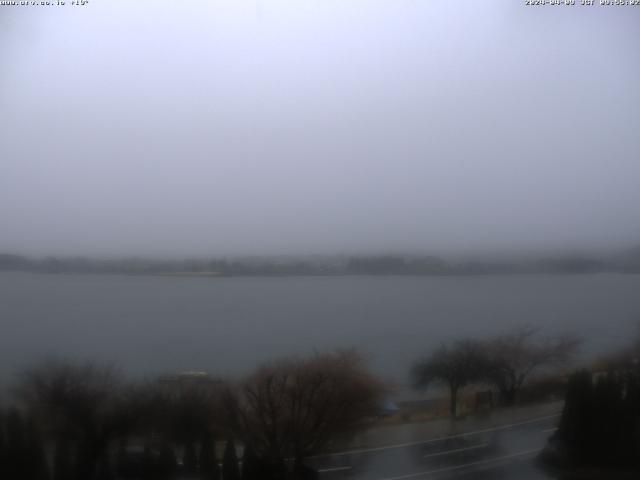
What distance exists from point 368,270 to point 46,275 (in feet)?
3.10

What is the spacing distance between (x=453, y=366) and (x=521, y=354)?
22cm

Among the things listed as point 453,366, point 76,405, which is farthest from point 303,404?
point 76,405

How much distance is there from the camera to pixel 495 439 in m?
1.93

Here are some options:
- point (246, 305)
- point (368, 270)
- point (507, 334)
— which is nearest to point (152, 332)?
point (246, 305)

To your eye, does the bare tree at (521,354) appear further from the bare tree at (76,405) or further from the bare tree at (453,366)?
the bare tree at (76,405)

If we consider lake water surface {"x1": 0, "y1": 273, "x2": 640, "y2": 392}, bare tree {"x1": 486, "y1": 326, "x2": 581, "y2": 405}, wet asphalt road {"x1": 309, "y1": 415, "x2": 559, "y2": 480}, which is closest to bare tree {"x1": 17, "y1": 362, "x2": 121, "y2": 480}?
lake water surface {"x1": 0, "y1": 273, "x2": 640, "y2": 392}

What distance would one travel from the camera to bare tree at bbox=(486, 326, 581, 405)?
6.08 ft

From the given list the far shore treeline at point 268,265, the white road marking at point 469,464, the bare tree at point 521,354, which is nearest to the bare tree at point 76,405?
the far shore treeline at point 268,265

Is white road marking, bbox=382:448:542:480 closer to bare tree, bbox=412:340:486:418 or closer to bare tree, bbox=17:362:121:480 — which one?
bare tree, bbox=412:340:486:418

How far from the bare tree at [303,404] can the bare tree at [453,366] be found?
0.14m

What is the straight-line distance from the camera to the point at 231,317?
1.79m

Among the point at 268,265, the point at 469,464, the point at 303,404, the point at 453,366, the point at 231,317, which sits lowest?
the point at 469,464

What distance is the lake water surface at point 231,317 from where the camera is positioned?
1.77 m

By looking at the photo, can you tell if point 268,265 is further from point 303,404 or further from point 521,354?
point 521,354
